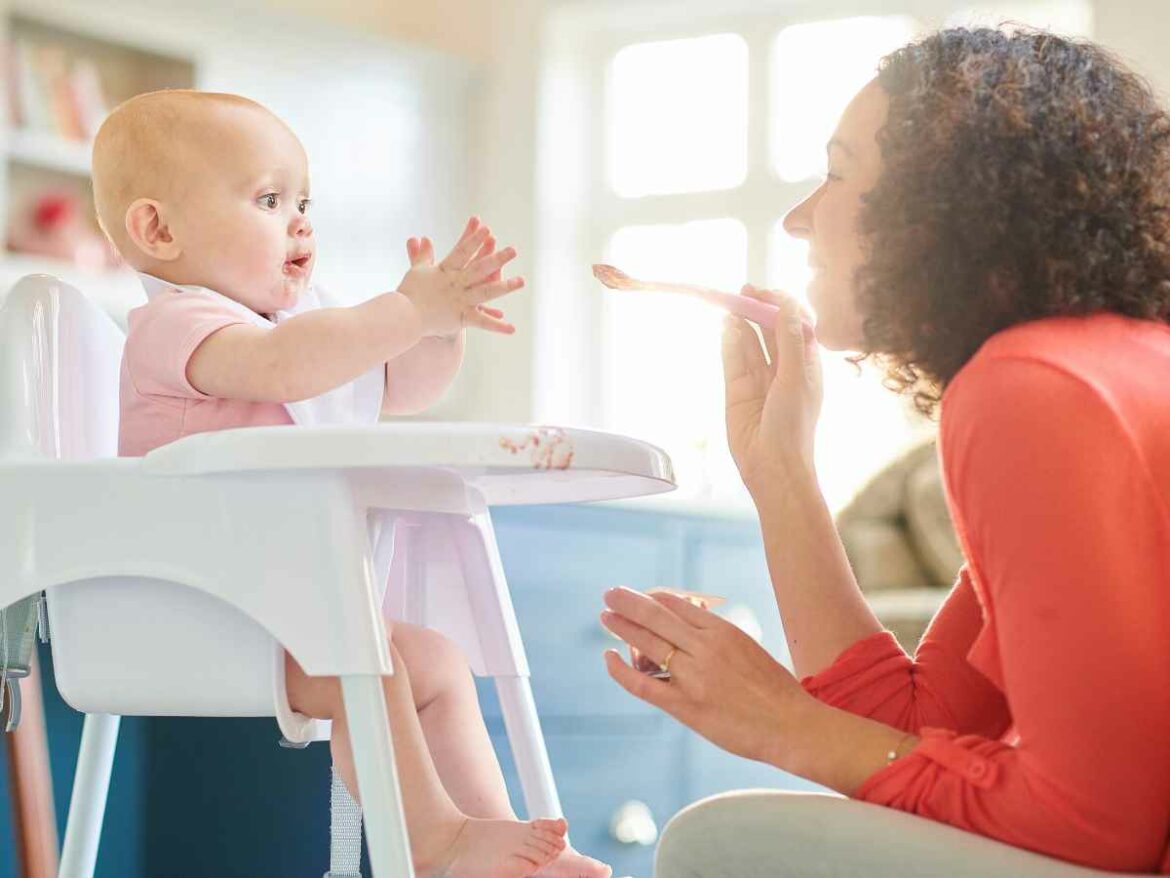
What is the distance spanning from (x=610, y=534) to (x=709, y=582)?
36 centimetres

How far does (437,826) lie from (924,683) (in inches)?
14.0

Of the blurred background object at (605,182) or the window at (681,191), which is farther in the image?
the window at (681,191)

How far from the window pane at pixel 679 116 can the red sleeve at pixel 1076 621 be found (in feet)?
12.0

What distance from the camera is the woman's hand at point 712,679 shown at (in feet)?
2.89

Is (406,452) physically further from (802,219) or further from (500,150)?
(500,150)

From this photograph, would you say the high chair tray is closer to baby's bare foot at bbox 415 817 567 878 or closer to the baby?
the baby

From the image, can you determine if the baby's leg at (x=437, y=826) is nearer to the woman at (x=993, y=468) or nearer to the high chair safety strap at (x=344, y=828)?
the high chair safety strap at (x=344, y=828)

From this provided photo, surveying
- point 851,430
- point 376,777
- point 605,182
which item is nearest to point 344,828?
point 376,777

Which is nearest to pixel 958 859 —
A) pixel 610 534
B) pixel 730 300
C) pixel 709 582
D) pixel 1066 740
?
pixel 1066 740

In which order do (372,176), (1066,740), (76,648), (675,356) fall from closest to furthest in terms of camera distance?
(1066,740), (76,648), (372,176), (675,356)

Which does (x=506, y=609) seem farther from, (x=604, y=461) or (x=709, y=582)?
(x=709, y=582)

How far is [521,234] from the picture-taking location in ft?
14.4

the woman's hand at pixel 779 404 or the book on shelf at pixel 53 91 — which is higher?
the book on shelf at pixel 53 91

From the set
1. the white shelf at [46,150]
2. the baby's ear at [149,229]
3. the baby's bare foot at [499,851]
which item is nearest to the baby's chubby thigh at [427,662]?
the baby's bare foot at [499,851]
